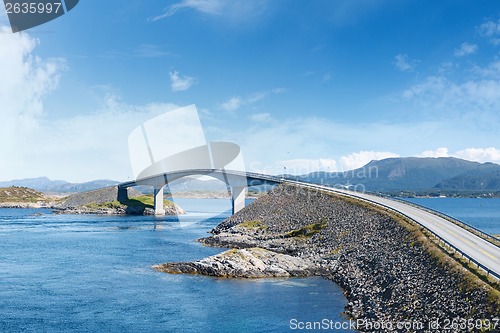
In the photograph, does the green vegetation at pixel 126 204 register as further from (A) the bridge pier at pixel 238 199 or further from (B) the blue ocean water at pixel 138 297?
(B) the blue ocean water at pixel 138 297

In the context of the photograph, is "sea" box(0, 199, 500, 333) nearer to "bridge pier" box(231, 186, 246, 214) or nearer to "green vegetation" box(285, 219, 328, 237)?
"green vegetation" box(285, 219, 328, 237)

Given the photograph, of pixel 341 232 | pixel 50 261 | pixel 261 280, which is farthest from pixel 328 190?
pixel 50 261

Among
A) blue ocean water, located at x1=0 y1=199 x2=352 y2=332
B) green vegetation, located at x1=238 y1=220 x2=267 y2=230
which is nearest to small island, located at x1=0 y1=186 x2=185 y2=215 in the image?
green vegetation, located at x1=238 y1=220 x2=267 y2=230

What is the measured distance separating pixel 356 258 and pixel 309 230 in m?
19.3

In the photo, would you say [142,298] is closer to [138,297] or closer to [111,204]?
[138,297]

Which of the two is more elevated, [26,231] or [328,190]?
[328,190]

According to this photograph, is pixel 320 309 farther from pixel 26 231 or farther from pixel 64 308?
pixel 26 231

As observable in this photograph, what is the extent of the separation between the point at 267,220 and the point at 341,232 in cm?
2122

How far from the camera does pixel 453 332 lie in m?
23.8

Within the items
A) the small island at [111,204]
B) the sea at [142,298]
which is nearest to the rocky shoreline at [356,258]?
the sea at [142,298]

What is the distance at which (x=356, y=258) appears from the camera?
4884 cm

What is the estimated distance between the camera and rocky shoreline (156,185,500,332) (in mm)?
28453

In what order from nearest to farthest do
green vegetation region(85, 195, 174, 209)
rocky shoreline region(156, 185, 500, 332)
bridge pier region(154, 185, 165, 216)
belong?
rocky shoreline region(156, 185, 500, 332) < bridge pier region(154, 185, 165, 216) < green vegetation region(85, 195, 174, 209)

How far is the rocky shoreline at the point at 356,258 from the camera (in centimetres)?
2845
